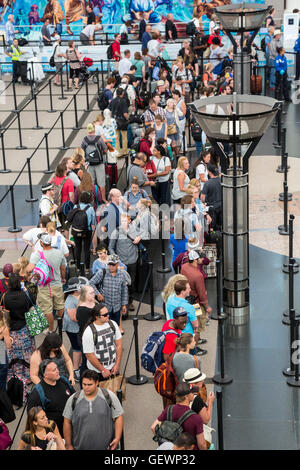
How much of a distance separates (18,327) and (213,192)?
202 inches

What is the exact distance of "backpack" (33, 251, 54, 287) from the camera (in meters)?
12.4

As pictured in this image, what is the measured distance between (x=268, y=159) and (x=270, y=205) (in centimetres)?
340

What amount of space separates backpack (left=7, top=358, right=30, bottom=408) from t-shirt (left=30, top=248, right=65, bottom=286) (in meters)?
1.48

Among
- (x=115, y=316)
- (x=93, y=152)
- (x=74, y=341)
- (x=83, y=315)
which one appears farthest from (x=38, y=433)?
(x=93, y=152)

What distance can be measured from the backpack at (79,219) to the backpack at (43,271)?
1.89 m

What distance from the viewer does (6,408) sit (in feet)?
34.5

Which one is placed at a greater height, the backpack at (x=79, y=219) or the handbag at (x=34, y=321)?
the backpack at (x=79, y=219)

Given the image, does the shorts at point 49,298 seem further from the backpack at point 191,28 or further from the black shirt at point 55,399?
the backpack at point 191,28

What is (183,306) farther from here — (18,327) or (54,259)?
(54,259)

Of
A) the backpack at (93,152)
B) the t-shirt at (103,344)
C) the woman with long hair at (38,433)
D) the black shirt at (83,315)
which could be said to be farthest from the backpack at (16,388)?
the backpack at (93,152)

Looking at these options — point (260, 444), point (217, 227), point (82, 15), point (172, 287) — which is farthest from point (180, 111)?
point (82, 15)

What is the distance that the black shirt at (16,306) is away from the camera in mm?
11352

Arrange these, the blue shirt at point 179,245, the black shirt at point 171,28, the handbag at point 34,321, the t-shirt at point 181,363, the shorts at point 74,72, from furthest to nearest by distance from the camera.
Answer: the black shirt at point 171,28 → the shorts at point 74,72 → the blue shirt at point 179,245 → the handbag at point 34,321 → the t-shirt at point 181,363
